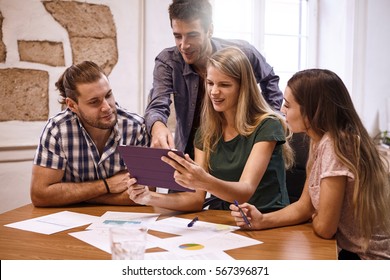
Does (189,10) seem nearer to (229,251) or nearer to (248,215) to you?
(248,215)

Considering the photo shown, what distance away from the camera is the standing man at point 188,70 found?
2031mm

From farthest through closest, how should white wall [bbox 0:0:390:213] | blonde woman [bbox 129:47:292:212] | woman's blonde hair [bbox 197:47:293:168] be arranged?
white wall [bbox 0:0:390:213]
woman's blonde hair [bbox 197:47:293:168]
blonde woman [bbox 129:47:292:212]

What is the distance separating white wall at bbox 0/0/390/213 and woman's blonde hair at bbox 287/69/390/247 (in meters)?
1.78

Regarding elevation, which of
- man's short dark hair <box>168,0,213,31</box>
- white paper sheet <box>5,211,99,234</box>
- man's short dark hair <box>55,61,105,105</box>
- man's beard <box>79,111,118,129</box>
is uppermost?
man's short dark hair <box>168,0,213,31</box>

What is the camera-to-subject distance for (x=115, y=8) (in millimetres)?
2998

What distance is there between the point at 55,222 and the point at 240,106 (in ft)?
2.63

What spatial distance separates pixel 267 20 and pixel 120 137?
2.20 metres

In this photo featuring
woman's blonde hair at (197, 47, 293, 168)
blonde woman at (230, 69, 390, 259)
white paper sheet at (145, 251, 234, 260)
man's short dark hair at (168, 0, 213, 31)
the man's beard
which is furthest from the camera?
man's short dark hair at (168, 0, 213, 31)

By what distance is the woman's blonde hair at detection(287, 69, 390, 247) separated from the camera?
1.33 m

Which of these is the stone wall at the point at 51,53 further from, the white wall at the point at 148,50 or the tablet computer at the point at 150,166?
the tablet computer at the point at 150,166

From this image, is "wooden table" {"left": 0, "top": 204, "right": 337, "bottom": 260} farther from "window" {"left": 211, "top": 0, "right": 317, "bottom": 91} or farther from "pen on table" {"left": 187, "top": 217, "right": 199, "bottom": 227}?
"window" {"left": 211, "top": 0, "right": 317, "bottom": 91}

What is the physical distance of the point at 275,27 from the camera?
370cm

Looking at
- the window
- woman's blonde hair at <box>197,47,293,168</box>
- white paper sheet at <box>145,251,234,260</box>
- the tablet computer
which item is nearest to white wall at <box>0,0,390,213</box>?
the window

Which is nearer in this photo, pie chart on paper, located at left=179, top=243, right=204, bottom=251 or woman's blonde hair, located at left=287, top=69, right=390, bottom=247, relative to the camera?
pie chart on paper, located at left=179, top=243, right=204, bottom=251
